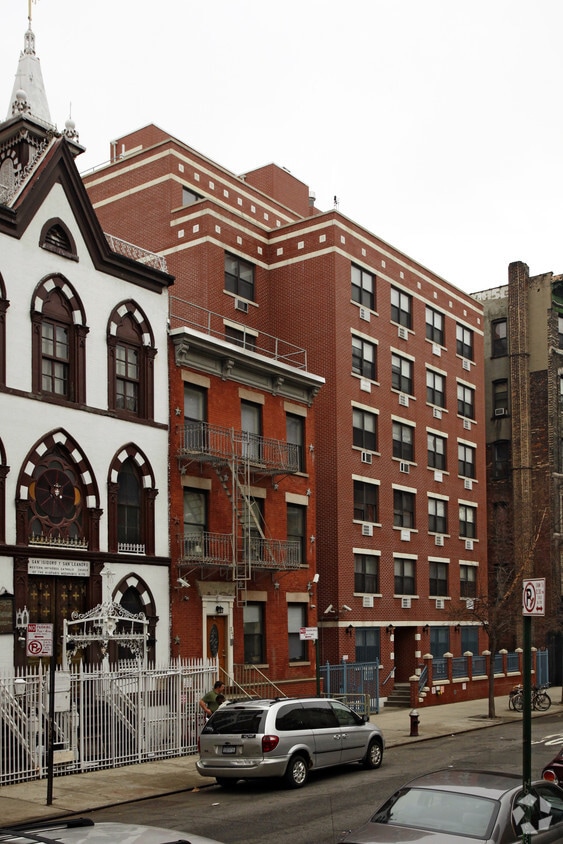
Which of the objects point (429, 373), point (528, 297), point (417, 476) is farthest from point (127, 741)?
point (528, 297)

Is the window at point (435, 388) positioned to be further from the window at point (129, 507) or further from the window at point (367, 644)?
the window at point (129, 507)

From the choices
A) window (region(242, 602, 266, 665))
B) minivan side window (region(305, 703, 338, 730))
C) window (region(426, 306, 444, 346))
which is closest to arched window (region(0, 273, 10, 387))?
minivan side window (region(305, 703, 338, 730))

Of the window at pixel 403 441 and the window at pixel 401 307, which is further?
the window at pixel 401 307

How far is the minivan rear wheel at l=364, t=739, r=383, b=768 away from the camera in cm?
2166

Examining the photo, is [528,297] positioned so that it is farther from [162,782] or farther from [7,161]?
[162,782]

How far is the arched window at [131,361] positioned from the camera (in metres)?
27.5

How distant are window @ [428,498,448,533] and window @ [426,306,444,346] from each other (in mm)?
7292

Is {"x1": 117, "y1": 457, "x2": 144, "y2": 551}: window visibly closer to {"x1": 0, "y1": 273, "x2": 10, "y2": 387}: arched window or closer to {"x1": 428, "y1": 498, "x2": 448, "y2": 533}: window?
{"x1": 0, "y1": 273, "x2": 10, "y2": 387}: arched window

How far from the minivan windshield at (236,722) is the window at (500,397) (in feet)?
124

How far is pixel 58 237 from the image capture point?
2636cm

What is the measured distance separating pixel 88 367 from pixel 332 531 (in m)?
14.4

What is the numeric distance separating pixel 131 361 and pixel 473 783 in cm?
1968

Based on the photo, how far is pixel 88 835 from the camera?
5520 millimetres

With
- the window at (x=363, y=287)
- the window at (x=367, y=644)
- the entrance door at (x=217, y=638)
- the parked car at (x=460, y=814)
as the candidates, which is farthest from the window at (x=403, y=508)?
the parked car at (x=460, y=814)
